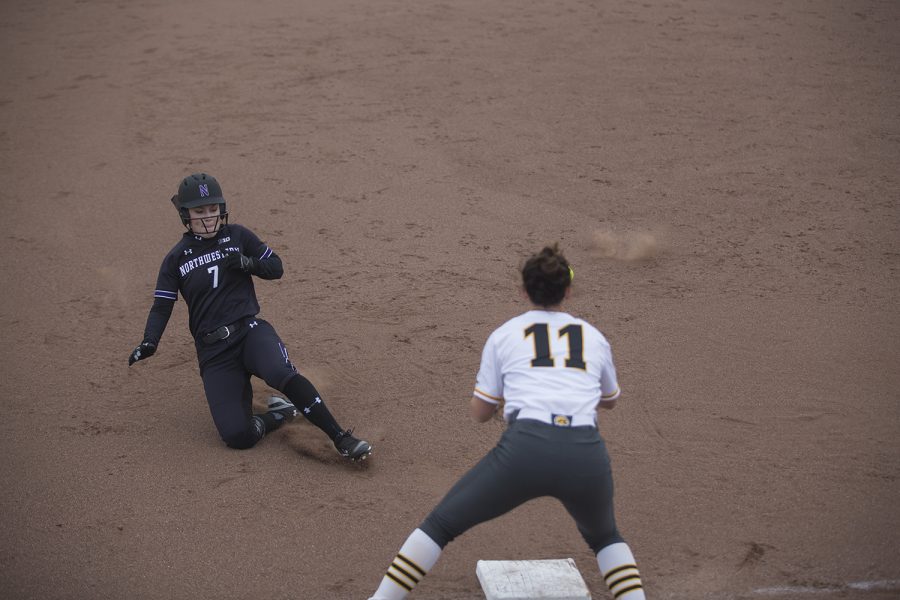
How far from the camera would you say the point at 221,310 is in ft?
19.1

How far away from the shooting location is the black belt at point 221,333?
5.73m

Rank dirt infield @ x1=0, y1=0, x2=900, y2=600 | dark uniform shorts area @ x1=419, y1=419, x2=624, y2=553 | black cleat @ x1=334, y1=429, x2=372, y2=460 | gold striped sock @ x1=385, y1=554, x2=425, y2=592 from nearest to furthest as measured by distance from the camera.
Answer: dark uniform shorts area @ x1=419, y1=419, x2=624, y2=553 → gold striped sock @ x1=385, y1=554, x2=425, y2=592 → dirt infield @ x1=0, y1=0, x2=900, y2=600 → black cleat @ x1=334, y1=429, x2=372, y2=460

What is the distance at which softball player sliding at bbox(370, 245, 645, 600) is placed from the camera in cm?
358

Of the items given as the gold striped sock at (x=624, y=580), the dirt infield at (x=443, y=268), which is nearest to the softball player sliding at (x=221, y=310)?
the dirt infield at (x=443, y=268)

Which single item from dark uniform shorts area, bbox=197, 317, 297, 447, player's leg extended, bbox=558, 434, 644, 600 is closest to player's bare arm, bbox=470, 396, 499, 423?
player's leg extended, bbox=558, 434, 644, 600

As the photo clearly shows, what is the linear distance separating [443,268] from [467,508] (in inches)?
177

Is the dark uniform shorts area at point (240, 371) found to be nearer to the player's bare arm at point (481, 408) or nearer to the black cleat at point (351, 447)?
the black cleat at point (351, 447)

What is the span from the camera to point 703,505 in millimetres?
5102

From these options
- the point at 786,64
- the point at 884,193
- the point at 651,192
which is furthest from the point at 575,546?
the point at 786,64

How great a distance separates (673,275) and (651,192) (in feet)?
5.18

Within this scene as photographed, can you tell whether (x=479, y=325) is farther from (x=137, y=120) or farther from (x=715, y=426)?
(x=137, y=120)

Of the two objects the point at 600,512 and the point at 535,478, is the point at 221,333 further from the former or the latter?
the point at 600,512

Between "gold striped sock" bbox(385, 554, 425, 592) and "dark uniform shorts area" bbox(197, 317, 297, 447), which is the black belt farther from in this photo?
"gold striped sock" bbox(385, 554, 425, 592)

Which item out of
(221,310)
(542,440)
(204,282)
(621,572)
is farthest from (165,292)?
(621,572)
